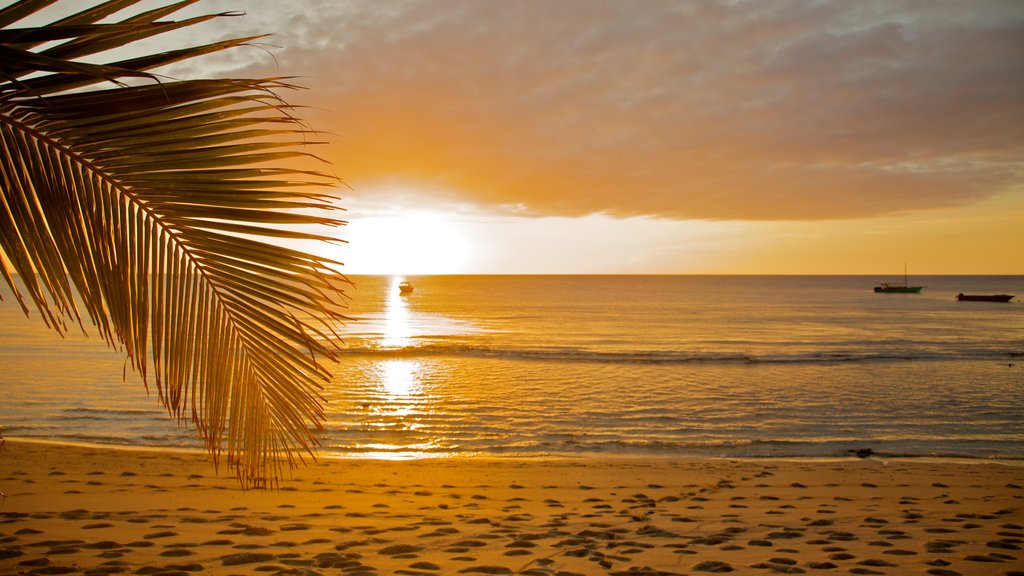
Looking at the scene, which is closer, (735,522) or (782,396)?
(735,522)

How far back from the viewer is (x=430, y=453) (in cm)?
1311

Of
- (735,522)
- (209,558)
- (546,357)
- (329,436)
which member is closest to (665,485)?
(735,522)

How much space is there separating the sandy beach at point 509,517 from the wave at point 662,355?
1836 cm

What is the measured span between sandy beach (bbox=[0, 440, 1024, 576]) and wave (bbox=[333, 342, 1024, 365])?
60.2 feet

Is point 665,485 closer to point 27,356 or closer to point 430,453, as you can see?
point 430,453

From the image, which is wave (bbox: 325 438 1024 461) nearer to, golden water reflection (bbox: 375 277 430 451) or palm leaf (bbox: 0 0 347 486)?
golden water reflection (bbox: 375 277 430 451)

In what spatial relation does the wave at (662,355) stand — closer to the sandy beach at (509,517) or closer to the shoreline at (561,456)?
the shoreline at (561,456)

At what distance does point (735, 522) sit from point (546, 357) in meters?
24.1

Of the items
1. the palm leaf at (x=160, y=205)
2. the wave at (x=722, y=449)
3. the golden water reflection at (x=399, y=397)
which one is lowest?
the wave at (x=722, y=449)

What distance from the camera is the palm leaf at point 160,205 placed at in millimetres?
1778

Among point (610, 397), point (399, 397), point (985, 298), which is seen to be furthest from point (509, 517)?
point (985, 298)

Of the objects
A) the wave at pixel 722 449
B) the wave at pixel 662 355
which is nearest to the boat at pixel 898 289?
the wave at pixel 662 355

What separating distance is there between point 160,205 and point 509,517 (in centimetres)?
669

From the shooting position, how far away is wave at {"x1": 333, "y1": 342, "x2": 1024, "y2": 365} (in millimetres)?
30406
